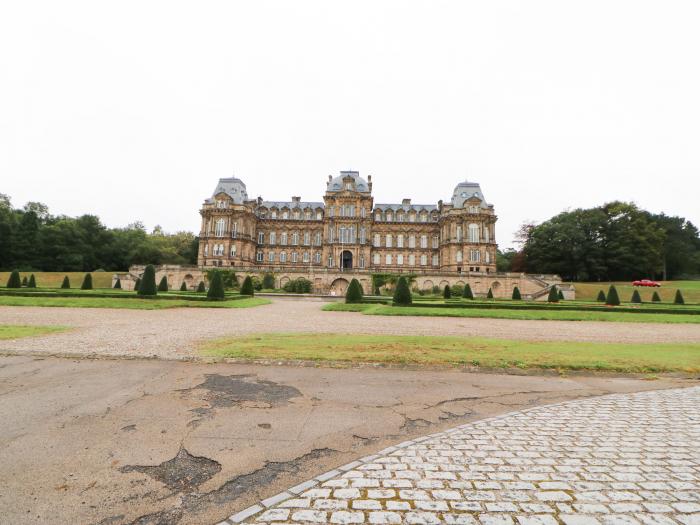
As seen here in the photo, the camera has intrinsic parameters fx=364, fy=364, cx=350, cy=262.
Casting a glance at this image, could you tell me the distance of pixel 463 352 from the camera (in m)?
9.95

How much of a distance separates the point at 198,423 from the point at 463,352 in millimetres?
7213

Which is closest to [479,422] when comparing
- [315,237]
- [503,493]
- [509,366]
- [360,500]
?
[503,493]

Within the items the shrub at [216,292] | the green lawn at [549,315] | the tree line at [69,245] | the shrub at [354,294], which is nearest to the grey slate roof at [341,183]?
the tree line at [69,245]

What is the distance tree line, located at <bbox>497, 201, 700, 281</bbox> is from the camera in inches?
2285

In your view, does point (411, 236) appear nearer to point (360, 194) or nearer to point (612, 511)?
point (360, 194)

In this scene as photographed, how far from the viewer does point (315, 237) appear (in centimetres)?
6406

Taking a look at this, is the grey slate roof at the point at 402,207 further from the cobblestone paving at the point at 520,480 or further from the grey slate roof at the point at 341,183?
the cobblestone paving at the point at 520,480

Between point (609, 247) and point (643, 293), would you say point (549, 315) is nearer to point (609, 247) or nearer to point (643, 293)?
point (643, 293)

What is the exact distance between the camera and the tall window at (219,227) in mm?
57938

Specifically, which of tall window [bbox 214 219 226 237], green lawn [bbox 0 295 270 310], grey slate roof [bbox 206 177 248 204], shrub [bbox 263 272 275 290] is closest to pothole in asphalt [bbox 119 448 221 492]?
green lawn [bbox 0 295 270 310]

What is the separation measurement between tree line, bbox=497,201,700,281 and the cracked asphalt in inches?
2377

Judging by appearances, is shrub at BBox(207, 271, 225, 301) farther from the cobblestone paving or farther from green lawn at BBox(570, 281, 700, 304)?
green lawn at BBox(570, 281, 700, 304)

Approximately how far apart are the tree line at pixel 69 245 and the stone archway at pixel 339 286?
3465cm

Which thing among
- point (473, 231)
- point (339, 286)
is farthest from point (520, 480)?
point (473, 231)
